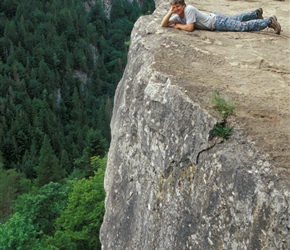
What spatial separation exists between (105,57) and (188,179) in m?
116

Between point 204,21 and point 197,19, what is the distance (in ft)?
0.50

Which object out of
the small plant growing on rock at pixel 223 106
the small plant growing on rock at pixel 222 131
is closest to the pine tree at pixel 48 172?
the small plant growing on rock at pixel 223 106

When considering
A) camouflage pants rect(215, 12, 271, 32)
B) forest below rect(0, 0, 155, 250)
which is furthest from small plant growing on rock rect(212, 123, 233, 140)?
forest below rect(0, 0, 155, 250)

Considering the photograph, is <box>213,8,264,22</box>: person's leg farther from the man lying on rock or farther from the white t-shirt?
the white t-shirt

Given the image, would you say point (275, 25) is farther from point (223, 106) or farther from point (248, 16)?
point (223, 106)

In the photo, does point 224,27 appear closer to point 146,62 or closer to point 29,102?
point 146,62

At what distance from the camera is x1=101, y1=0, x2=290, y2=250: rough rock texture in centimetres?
614

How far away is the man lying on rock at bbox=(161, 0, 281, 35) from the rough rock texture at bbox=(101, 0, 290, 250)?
7.1 inches

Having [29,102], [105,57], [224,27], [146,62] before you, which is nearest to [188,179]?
[146,62]

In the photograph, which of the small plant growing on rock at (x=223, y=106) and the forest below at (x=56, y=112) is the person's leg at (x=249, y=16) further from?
the forest below at (x=56, y=112)

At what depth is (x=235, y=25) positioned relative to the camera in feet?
34.7

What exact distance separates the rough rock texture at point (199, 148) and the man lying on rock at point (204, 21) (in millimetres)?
181

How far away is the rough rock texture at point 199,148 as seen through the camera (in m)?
6.14

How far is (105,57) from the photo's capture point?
398 ft
